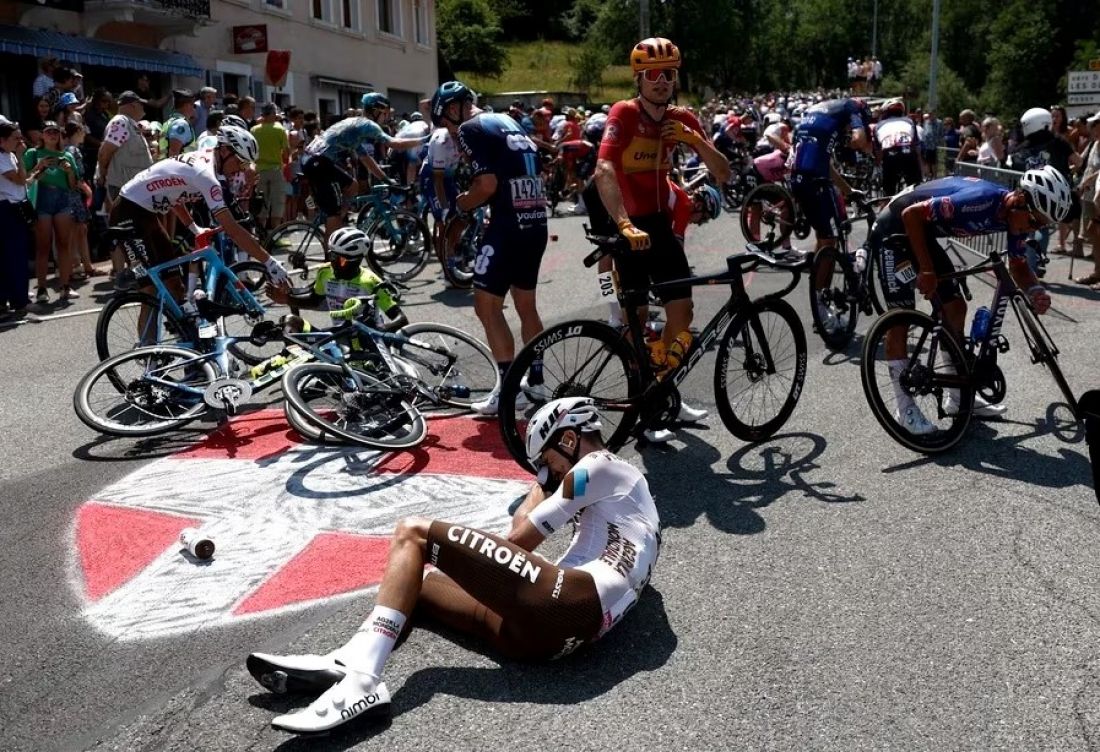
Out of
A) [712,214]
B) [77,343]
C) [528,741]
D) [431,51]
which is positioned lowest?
[528,741]

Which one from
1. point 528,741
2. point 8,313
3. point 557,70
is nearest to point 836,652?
point 528,741

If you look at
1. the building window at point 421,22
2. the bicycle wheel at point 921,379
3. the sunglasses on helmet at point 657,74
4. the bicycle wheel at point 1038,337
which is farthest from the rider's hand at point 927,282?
the building window at point 421,22

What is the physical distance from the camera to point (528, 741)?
3.71m

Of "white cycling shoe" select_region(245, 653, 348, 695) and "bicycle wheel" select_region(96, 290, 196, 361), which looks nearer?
"white cycling shoe" select_region(245, 653, 348, 695)

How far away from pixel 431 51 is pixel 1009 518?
44.7 meters

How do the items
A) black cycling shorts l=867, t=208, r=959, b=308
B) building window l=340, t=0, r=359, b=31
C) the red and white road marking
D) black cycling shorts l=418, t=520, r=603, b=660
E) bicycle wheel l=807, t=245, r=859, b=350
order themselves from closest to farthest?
black cycling shorts l=418, t=520, r=603, b=660, the red and white road marking, black cycling shorts l=867, t=208, r=959, b=308, bicycle wheel l=807, t=245, r=859, b=350, building window l=340, t=0, r=359, b=31

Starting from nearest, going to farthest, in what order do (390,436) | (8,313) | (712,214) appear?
(390,436), (712,214), (8,313)

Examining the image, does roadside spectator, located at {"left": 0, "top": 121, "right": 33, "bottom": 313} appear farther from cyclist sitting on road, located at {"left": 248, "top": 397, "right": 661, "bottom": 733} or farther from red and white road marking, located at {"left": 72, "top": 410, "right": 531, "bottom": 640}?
cyclist sitting on road, located at {"left": 248, "top": 397, "right": 661, "bottom": 733}

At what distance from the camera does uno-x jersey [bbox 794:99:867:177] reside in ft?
33.0

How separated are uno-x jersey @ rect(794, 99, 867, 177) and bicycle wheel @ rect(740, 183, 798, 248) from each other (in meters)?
2.84

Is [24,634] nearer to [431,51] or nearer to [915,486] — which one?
[915,486]

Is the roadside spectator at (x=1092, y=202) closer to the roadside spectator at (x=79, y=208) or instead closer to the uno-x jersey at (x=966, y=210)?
the uno-x jersey at (x=966, y=210)

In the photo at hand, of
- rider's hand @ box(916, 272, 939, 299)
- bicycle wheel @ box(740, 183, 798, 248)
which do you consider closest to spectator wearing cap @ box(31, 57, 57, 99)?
bicycle wheel @ box(740, 183, 798, 248)

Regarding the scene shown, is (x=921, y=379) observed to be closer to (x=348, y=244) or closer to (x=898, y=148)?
(x=348, y=244)
